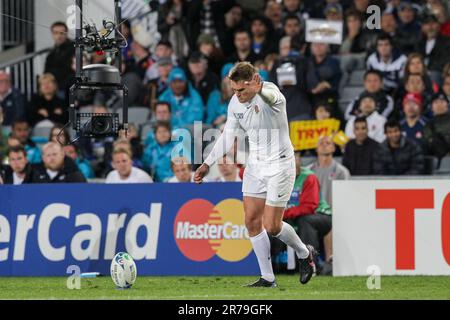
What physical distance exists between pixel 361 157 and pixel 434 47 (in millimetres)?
2873

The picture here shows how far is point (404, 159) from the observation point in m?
18.1

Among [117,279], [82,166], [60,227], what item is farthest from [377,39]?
[117,279]

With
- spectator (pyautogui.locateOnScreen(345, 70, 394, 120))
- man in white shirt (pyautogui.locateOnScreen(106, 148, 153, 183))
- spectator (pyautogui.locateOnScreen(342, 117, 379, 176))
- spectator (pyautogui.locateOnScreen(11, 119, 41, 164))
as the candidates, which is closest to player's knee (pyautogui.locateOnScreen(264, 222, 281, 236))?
man in white shirt (pyautogui.locateOnScreen(106, 148, 153, 183))

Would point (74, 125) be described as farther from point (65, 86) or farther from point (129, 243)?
point (65, 86)

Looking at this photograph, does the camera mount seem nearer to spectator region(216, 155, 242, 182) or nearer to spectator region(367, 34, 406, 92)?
spectator region(216, 155, 242, 182)

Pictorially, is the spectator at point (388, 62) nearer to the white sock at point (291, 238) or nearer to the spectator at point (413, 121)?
the spectator at point (413, 121)

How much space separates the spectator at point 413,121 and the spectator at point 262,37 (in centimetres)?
290

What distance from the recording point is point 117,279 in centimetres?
1351

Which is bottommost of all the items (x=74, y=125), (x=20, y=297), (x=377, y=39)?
(x=20, y=297)

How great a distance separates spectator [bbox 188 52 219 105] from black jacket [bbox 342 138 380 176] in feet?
9.47

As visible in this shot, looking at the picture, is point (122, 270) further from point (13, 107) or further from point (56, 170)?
point (13, 107)

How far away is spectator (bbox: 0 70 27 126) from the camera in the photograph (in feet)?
70.5

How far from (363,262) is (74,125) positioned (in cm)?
384

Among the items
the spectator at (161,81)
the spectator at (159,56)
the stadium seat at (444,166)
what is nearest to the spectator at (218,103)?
the spectator at (161,81)
